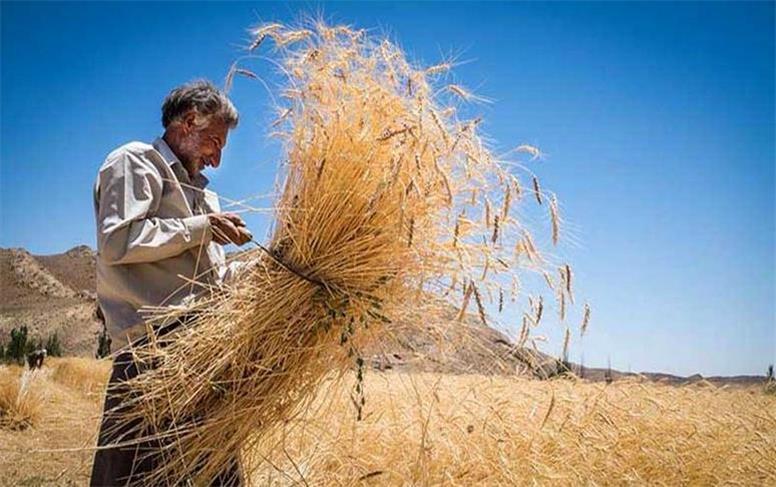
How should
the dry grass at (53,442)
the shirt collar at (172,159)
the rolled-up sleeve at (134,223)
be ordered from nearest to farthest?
the rolled-up sleeve at (134,223) → the shirt collar at (172,159) → the dry grass at (53,442)

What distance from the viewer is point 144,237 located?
1774 mm

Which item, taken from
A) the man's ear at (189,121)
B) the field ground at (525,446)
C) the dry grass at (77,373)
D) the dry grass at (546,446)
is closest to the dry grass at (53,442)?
the field ground at (525,446)

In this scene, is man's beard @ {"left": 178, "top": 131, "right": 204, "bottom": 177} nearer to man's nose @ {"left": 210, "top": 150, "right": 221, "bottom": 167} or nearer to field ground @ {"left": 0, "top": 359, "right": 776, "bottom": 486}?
man's nose @ {"left": 210, "top": 150, "right": 221, "bottom": 167}

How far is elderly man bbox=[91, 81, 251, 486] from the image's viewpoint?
1.79 meters

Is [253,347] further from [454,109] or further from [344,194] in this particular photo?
[454,109]

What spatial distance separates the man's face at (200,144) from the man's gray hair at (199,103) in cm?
2

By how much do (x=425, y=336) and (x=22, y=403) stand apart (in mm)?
4682

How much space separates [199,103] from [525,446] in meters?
2.42

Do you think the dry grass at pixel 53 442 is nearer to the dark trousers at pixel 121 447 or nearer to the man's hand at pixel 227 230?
the dark trousers at pixel 121 447

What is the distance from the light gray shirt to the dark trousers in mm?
108

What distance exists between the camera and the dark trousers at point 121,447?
1.85 meters

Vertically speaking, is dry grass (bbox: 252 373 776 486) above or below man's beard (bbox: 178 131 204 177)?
below

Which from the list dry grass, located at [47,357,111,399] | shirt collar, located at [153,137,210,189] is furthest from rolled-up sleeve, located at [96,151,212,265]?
dry grass, located at [47,357,111,399]

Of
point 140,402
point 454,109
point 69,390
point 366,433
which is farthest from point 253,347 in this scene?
point 69,390
